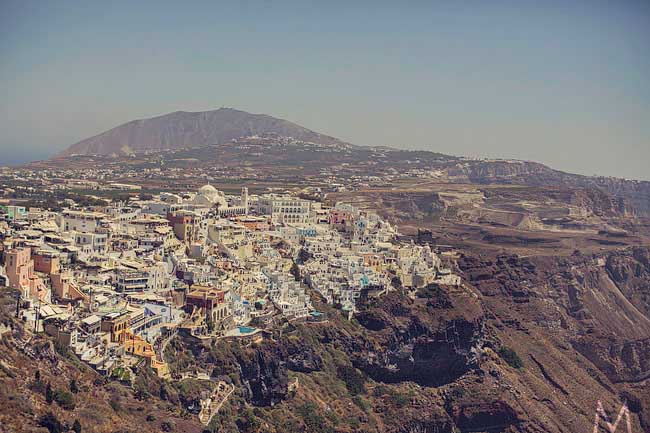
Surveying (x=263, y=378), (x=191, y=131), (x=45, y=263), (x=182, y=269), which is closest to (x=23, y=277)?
(x=45, y=263)

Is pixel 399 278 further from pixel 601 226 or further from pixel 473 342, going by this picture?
pixel 601 226

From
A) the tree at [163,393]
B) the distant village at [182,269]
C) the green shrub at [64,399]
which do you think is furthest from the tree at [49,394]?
the tree at [163,393]

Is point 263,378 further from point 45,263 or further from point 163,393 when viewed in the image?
point 45,263

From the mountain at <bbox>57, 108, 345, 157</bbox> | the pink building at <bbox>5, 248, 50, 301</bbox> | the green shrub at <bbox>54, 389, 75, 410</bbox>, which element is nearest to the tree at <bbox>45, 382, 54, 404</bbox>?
the green shrub at <bbox>54, 389, 75, 410</bbox>

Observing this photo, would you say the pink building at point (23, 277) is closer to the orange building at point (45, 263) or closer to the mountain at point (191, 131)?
the orange building at point (45, 263)

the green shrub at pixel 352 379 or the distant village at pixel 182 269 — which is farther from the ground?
the distant village at pixel 182 269

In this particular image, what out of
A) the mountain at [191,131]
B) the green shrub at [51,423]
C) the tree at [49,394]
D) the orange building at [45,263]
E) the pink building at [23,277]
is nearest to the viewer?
the green shrub at [51,423]

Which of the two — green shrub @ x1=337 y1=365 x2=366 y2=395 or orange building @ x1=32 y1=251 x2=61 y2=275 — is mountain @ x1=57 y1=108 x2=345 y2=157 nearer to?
green shrub @ x1=337 y1=365 x2=366 y2=395
